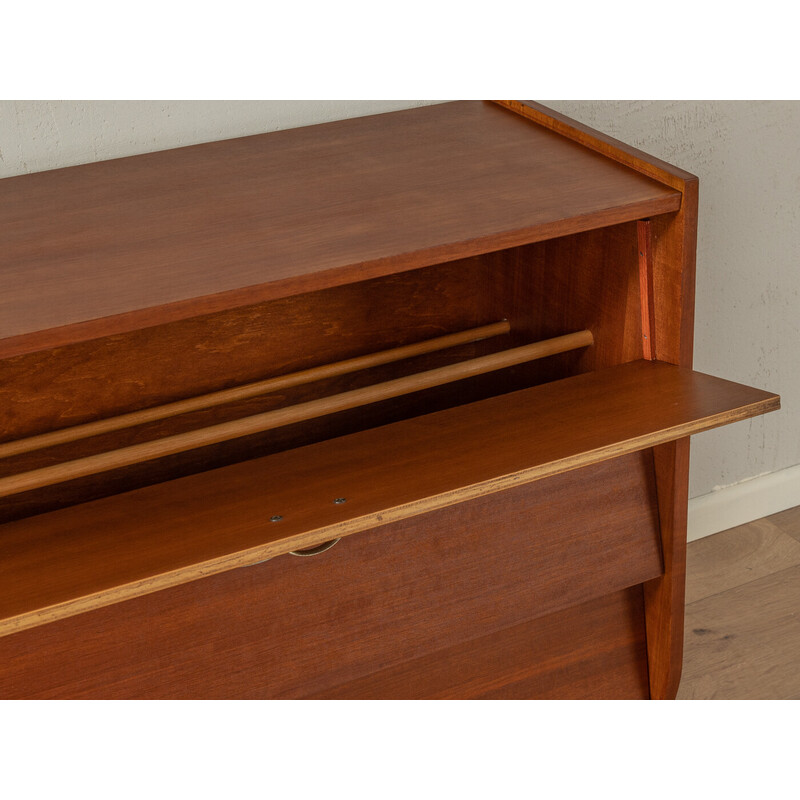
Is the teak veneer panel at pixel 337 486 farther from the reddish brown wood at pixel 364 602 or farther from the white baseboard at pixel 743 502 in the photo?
the white baseboard at pixel 743 502

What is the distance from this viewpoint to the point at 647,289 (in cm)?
143

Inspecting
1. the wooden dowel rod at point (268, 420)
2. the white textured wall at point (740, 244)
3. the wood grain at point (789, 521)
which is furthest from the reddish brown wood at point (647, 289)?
the wood grain at point (789, 521)

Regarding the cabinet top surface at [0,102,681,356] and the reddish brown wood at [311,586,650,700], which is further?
the reddish brown wood at [311,586,650,700]

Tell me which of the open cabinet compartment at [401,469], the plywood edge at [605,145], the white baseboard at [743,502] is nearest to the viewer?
the open cabinet compartment at [401,469]

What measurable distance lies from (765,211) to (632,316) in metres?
0.67

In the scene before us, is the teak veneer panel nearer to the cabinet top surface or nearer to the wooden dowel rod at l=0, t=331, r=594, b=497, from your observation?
the wooden dowel rod at l=0, t=331, r=594, b=497

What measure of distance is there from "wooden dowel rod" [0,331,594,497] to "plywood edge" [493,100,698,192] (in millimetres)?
272

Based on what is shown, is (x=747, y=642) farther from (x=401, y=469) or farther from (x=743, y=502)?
(x=401, y=469)

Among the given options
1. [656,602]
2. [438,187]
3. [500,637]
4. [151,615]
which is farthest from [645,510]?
[151,615]

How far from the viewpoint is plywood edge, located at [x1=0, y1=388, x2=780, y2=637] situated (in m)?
1.07

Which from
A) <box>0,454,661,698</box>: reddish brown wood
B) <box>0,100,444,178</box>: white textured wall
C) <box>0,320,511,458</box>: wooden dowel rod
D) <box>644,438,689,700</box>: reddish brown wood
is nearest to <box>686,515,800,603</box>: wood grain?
<box>644,438,689,700</box>: reddish brown wood

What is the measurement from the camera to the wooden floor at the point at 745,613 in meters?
1.86

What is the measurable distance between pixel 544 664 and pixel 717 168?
3.05ft

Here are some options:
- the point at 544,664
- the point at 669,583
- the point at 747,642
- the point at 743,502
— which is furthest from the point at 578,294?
the point at 743,502
